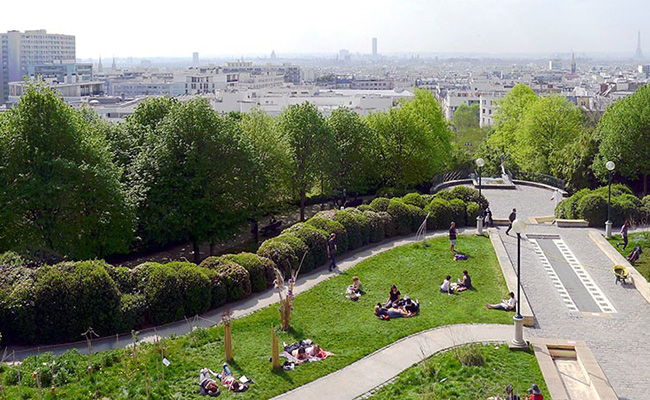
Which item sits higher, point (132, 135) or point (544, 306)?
point (132, 135)

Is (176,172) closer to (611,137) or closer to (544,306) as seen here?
(544,306)

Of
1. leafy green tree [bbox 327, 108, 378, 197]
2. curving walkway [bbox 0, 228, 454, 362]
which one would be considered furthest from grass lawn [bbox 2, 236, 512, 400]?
leafy green tree [bbox 327, 108, 378, 197]

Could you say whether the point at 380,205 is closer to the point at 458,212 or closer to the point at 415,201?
the point at 415,201

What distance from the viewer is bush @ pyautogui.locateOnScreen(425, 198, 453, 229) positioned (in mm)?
32969

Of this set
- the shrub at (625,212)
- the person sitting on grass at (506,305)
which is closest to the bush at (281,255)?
the person sitting on grass at (506,305)

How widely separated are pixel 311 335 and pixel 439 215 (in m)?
14.7

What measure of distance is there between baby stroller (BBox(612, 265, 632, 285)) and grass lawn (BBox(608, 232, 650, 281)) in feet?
2.57

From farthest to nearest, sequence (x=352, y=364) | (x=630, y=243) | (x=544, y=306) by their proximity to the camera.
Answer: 1. (x=630, y=243)
2. (x=544, y=306)
3. (x=352, y=364)

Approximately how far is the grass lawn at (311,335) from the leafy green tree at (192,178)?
355 inches

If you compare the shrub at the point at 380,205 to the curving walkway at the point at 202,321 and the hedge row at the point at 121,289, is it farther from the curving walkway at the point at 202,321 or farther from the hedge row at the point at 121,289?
the hedge row at the point at 121,289

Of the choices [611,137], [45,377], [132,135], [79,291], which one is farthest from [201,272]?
[611,137]

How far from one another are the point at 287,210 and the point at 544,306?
22.5 metres

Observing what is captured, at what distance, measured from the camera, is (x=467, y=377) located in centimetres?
1689

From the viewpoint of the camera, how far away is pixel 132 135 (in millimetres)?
37906
